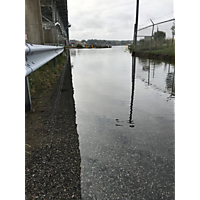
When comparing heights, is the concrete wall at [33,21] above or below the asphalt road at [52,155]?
above

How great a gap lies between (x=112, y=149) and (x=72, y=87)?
3.73m

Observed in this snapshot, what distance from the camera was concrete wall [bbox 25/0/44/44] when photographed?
8.54 meters

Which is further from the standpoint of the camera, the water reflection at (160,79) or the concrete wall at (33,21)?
the concrete wall at (33,21)

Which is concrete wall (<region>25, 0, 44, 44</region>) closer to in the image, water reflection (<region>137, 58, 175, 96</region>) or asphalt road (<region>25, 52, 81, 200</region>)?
water reflection (<region>137, 58, 175, 96</region>)

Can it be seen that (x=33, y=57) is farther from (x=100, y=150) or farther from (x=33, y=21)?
(x=33, y=21)

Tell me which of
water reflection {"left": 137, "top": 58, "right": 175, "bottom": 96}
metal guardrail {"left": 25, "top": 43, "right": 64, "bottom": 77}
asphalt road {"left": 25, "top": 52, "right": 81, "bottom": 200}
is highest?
metal guardrail {"left": 25, "top": 43, "right": 64, "bottom": 77}

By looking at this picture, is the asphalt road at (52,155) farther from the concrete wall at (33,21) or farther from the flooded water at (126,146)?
the concrete wall at (33,21)

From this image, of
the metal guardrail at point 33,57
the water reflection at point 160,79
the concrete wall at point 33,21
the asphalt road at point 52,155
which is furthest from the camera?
the concrete wall at point 33,21

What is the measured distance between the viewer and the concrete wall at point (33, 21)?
854 centimetres

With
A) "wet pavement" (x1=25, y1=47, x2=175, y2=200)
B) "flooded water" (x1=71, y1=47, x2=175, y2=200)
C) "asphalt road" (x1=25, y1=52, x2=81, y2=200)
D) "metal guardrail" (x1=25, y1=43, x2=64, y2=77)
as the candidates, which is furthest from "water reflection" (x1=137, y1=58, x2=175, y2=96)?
"metal guardrail" (x1=25, y1=43, x2=64, y2=77)

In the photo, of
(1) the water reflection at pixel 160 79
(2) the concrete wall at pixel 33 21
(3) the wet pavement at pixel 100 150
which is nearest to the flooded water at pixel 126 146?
(3) the wet pavement at pixel 100 150

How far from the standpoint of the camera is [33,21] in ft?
29.9
